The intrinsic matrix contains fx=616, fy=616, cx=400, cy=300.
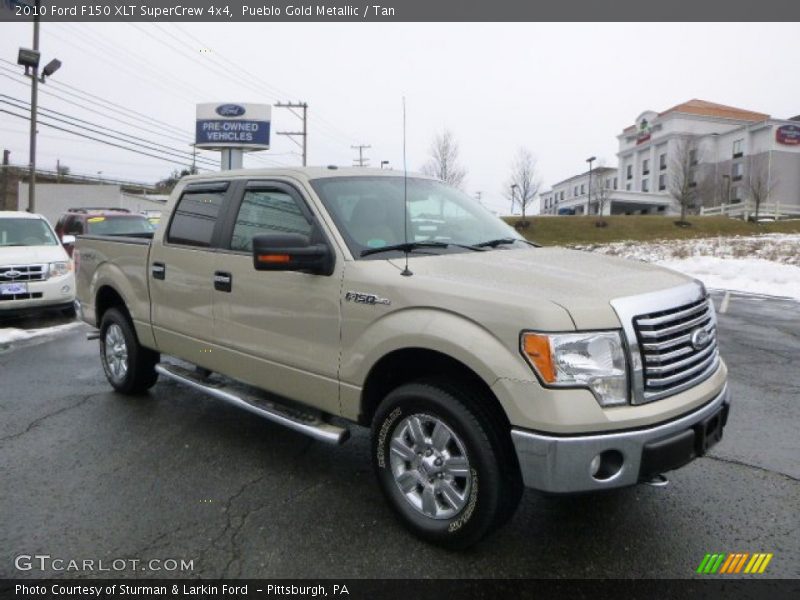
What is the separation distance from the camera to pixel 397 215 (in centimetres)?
392

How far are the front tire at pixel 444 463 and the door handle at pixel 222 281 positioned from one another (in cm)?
154

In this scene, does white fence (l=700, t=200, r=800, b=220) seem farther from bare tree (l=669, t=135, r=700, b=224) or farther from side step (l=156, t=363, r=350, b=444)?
side step (l=156, t=363, r=350, b=444)

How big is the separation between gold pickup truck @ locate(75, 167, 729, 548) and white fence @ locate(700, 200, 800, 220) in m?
53.2

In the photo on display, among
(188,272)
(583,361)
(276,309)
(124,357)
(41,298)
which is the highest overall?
(188,272)

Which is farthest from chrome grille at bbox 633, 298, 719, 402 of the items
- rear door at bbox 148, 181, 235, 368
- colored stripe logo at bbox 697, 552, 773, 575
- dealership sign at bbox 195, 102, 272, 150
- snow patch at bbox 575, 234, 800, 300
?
dealership sign at bbox 195, 102, 272, 150

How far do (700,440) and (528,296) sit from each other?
1.07 meters

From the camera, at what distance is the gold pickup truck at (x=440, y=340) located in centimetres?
264

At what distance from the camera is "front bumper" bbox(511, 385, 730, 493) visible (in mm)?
2580

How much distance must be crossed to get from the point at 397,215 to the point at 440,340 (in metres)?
1.26

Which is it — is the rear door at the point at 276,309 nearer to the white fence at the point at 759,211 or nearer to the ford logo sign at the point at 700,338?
the ford logo sign at the point at 700,338

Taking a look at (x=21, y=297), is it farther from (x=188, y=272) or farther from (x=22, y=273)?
(x=188, y=272)

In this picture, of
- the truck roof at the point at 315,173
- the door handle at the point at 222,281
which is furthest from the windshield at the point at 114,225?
the door handle at the point at 222,281

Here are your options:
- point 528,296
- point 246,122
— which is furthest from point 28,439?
point 246,122

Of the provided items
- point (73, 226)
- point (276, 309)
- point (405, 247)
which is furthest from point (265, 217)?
point (73, 226)
